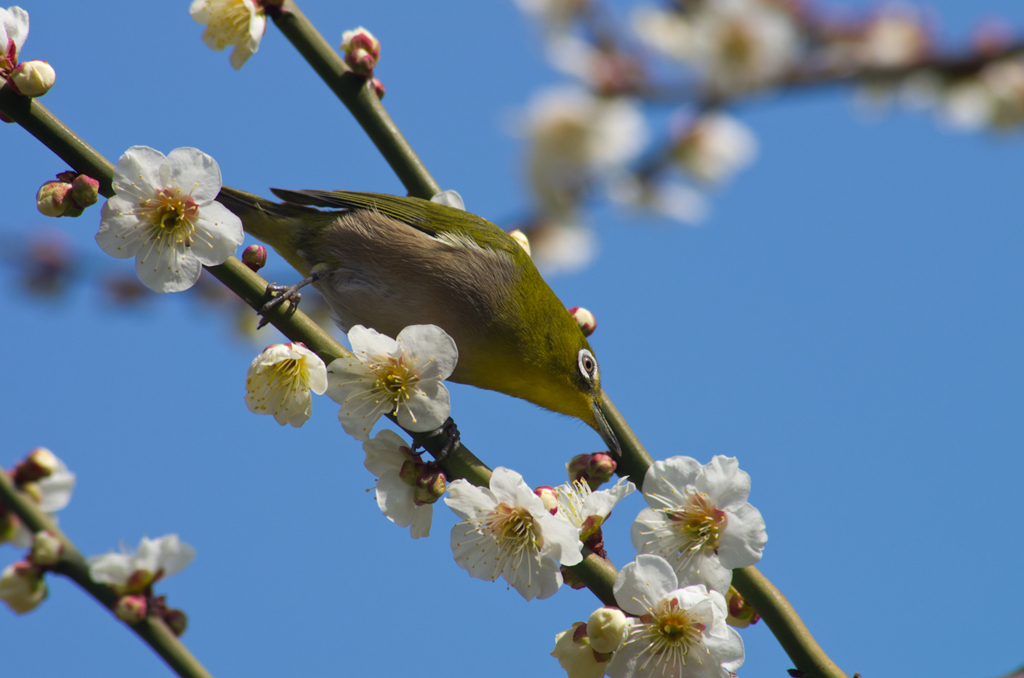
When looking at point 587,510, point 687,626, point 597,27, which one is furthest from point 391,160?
point 597,27

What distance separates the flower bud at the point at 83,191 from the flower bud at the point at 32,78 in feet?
0.98

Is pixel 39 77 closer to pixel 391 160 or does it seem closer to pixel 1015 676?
pixel 391 160

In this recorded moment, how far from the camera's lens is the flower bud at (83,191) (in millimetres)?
2613

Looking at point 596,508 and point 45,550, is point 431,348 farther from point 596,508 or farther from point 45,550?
point 45,550

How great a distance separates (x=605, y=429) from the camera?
3.63 metres

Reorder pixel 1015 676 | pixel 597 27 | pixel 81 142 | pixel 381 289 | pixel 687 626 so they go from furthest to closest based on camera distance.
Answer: pixel 597 27, pixel 381 289, pixel 81 142, pixel 687 626, pixel 1015 676

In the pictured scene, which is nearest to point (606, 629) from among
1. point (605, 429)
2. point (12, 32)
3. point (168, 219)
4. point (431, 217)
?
point (605, 429)

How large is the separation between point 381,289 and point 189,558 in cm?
193

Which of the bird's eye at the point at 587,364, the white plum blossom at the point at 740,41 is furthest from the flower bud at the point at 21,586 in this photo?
the white plum blossom at the point at 740,41

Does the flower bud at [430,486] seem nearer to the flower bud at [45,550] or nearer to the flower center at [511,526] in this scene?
the flower center at [511,526]

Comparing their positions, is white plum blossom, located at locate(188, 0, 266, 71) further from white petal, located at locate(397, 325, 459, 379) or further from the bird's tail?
white petal, located at locate(397, 325, 459, 379)

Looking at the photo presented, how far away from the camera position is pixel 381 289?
13.8 ft

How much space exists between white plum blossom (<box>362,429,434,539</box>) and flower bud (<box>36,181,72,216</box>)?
1.27 m

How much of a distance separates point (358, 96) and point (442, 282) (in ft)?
3.49
